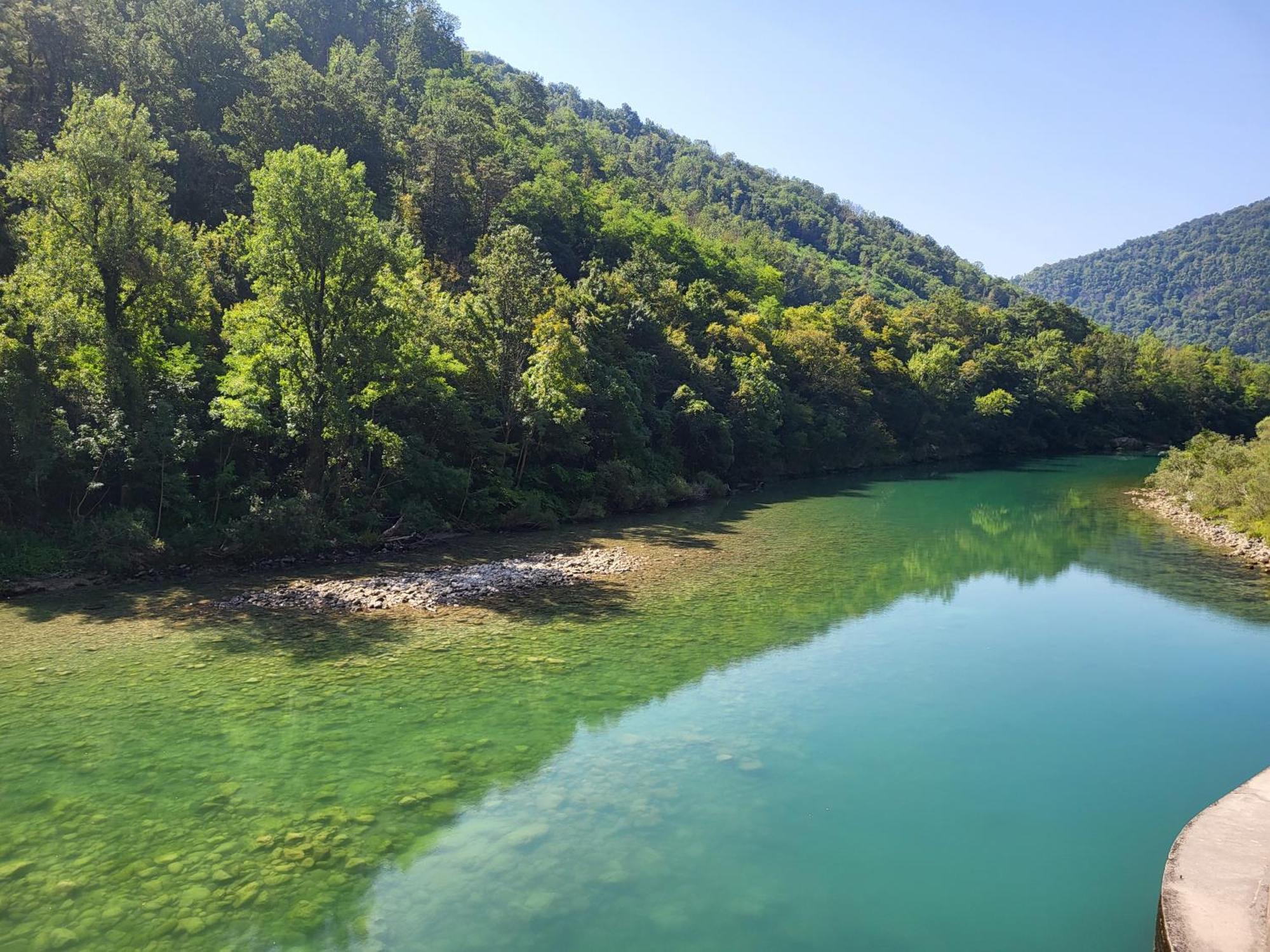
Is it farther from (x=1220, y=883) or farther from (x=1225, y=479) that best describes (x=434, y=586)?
(x=1225, y=479)

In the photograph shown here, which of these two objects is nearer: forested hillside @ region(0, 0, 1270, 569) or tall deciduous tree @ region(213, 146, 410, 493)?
forested hillside @ region(0, 0, 1270, 569)

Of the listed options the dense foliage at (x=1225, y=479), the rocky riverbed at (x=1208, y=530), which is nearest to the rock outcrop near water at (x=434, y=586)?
the rocky riverbed at (x=1208, y=530)

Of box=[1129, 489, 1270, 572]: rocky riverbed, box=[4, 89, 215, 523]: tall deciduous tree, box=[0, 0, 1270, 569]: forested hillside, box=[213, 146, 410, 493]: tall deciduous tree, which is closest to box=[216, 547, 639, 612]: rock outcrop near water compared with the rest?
box=[0, 0, 1270, 569]: forested hillside

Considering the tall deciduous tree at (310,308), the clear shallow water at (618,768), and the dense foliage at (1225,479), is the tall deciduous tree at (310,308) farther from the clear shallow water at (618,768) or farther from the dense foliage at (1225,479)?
the dense foliage at (1225,479)

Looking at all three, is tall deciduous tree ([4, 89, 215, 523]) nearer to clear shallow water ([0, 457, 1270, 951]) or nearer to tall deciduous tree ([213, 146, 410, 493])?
tall deciduous tree ([213, 146, 410, 493])

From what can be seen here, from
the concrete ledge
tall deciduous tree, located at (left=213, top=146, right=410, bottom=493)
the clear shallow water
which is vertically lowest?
the clear shallow water

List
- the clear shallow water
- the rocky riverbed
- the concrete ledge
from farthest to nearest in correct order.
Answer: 1. the rocky riverbed
2. the clear shallow water
3. the concrete ledge
